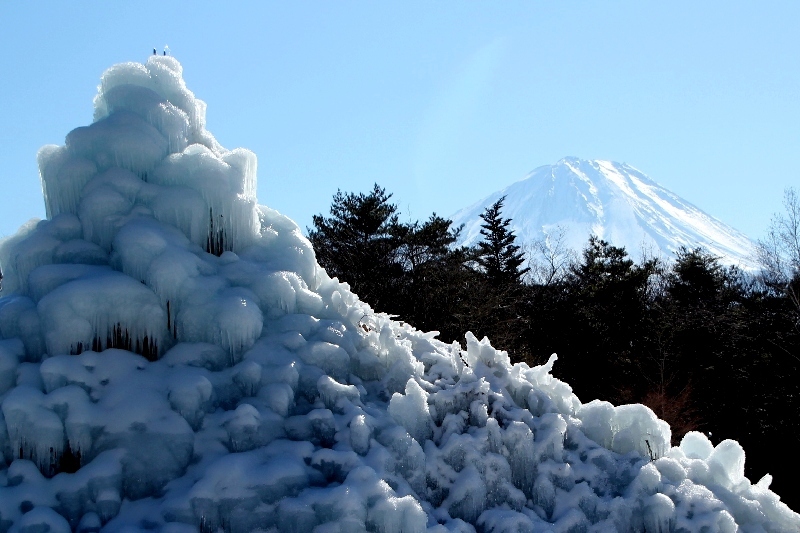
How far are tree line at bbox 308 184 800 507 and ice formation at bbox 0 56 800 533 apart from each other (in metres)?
14.8

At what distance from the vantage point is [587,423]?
6.02 m

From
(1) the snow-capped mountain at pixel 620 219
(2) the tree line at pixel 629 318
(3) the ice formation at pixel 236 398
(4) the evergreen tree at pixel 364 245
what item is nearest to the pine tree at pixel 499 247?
(2) the tree line at pixel 629 318

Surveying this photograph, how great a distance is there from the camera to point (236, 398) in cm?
523

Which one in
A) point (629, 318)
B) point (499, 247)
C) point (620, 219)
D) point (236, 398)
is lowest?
point (236, 398)

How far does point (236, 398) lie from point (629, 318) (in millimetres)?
26452

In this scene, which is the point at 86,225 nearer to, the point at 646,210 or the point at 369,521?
the point at 369,521

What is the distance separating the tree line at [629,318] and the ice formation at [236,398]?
583 inches

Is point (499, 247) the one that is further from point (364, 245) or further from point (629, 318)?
point (364, 245)

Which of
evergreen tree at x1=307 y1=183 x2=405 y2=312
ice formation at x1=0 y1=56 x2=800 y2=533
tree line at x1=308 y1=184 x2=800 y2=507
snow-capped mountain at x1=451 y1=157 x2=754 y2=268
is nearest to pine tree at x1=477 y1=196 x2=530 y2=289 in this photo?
tree line at x1=308 y1=184 x2=800 y2=507

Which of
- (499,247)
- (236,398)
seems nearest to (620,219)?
(499,247)

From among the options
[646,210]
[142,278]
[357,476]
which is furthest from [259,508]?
[646,210]

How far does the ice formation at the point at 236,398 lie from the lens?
455 cm

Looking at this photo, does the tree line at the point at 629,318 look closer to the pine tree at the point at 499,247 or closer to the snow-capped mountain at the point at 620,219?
the pine tree at the point at 499,247

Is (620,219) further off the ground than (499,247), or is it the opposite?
(620,219)
